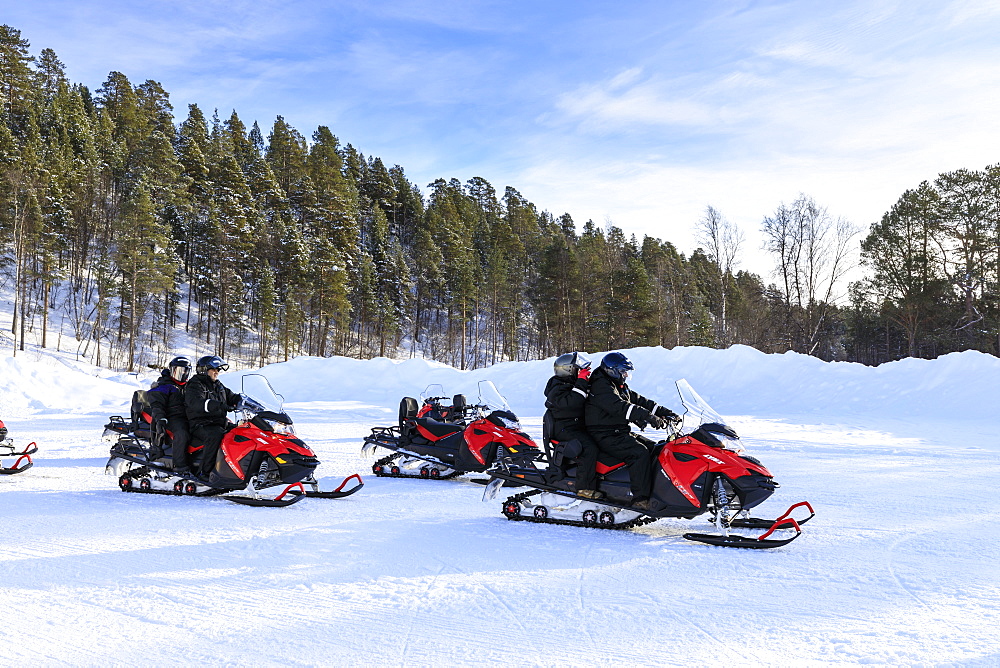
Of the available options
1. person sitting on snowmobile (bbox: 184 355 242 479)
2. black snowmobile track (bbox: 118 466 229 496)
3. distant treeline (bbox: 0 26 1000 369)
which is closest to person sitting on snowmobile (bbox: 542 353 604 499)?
person sitting on snowmobile (bbox: 184 355 242 479)

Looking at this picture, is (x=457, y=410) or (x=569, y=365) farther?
(x=457, y=410)

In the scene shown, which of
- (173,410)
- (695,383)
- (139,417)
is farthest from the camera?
(695,383)

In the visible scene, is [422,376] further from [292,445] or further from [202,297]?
[202,297]

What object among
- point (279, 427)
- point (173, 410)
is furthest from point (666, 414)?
point (173, 410)

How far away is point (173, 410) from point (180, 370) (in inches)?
22.0

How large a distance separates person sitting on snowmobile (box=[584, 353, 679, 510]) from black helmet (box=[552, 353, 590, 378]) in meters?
0.20

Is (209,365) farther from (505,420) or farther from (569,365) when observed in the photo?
(569,365)

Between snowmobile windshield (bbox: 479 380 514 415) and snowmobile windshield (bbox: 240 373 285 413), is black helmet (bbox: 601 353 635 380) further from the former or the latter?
snowmobile windshield (bbox: 240 373 285 413)

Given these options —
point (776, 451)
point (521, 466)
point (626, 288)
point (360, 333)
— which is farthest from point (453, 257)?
point (521, 466)

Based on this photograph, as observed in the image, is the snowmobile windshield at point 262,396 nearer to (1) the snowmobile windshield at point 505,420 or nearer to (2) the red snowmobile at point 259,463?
(2) the red snowmobile at point 259,463

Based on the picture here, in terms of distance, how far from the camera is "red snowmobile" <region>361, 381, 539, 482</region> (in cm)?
873

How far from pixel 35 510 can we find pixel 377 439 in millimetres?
4286

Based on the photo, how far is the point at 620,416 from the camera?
227 inches

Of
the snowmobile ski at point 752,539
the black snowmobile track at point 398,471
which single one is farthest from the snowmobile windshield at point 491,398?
the snowmobile ski at point 752,539
